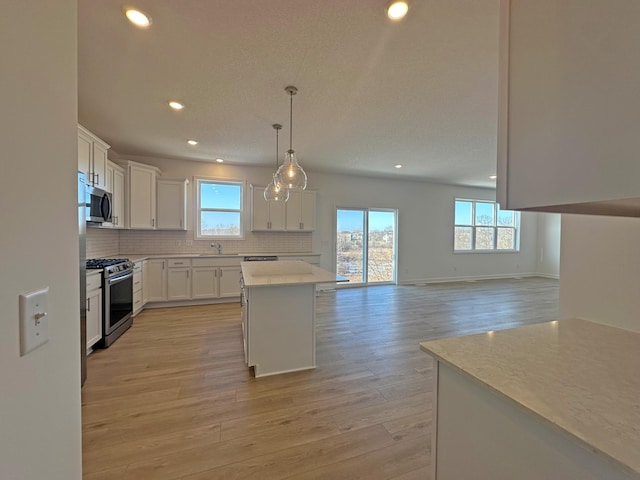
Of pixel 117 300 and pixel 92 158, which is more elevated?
pixel 92 158

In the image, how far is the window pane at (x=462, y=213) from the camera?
307 inches

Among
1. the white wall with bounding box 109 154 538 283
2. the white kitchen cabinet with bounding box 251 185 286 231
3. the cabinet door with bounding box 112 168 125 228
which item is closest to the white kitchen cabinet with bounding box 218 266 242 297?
the white kitchen cabinet with bounding box 251 185 286 231

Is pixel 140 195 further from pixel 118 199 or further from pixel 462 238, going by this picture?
pixel 462 238

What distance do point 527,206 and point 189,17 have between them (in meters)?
2.24

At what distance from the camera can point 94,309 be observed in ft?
9.51

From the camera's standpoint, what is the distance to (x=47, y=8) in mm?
580

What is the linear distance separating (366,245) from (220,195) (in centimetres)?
363

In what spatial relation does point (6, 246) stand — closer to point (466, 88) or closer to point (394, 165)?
point (466, 88)

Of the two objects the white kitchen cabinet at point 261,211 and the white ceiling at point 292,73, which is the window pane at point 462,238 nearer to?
the white ceiling at point 292,73

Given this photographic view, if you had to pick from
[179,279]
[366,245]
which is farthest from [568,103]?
[366,245]

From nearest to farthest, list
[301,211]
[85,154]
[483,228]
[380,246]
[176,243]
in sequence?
[85,154]
[176,243]
[301,211]
[380,246]
[483,228]

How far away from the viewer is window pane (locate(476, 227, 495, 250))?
8.08m

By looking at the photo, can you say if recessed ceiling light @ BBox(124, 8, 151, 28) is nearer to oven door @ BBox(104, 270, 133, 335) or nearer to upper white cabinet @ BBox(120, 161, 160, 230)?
oven door @ BBox(104, 270, 133, 335)

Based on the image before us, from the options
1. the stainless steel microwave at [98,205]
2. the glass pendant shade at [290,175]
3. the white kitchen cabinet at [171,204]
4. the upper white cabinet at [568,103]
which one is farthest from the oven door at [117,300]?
the upper white cabinet at [568,103]
